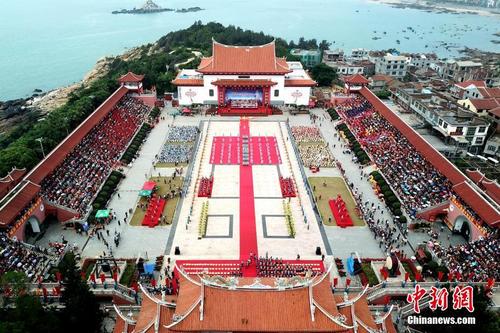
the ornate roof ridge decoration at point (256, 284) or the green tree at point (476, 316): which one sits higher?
the ornate roof ridge decoration at point (256, 284)

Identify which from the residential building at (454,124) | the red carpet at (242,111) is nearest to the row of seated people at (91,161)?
the red carpet at (242,111)

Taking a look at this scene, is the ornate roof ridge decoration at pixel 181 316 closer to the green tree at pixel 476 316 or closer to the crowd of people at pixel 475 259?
the green tree at pixel 476 316

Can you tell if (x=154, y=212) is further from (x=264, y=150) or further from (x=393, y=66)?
(x=393, y=66)

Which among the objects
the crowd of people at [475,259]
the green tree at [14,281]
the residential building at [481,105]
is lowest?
the crowd of people at [475,259]

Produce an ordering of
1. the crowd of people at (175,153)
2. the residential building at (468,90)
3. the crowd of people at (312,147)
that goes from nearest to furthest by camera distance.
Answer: the crowd of people at (312,147) < the crowd of people at (175,153) < the residential building at (468,90)

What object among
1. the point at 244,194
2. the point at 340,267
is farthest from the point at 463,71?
the point at 340,267

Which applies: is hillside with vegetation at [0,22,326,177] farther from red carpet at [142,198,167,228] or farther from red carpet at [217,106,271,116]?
red carpet at [217,106,271,116]

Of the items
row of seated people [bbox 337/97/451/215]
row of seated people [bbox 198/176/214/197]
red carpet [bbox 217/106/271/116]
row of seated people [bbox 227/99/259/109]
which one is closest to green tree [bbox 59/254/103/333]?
row of seated people [bbox 198/176/214/197]
